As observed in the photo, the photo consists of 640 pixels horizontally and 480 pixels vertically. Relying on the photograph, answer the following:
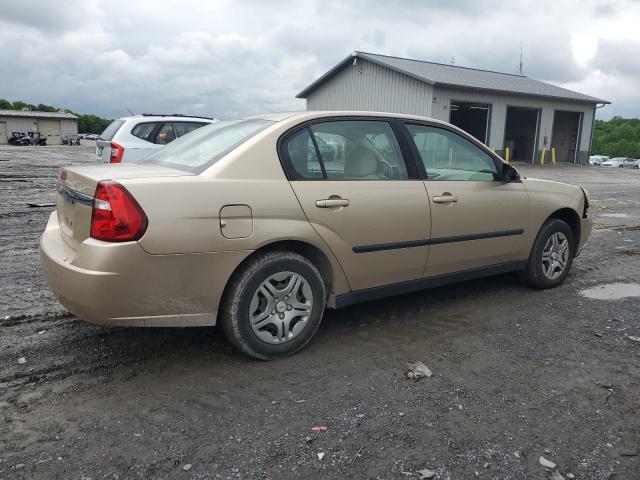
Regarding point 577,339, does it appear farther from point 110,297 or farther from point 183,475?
point 110,297

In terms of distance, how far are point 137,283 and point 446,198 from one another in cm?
239

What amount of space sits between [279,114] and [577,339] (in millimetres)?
2766

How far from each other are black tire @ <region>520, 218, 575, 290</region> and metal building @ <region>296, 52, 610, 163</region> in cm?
1912

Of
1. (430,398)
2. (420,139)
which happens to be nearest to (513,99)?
(420,139)

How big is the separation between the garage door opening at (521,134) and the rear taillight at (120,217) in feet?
99.9

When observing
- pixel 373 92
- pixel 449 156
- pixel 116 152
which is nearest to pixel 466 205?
pixel 449 156

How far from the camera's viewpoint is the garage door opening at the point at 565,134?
3275 cm

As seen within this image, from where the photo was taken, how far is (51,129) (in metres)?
66.8

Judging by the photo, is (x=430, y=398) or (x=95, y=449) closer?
(x=95, y=449)

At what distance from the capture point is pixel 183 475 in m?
2.28

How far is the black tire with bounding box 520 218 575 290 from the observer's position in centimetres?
486

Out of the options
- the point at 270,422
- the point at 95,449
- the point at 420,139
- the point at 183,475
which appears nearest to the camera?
the point at 183,475

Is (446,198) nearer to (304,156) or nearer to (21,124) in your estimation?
(304,156)

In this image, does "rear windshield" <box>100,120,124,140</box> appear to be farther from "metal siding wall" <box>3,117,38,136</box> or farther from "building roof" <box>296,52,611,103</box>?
"metal siding wall" <box>3,117,38,136</box>
